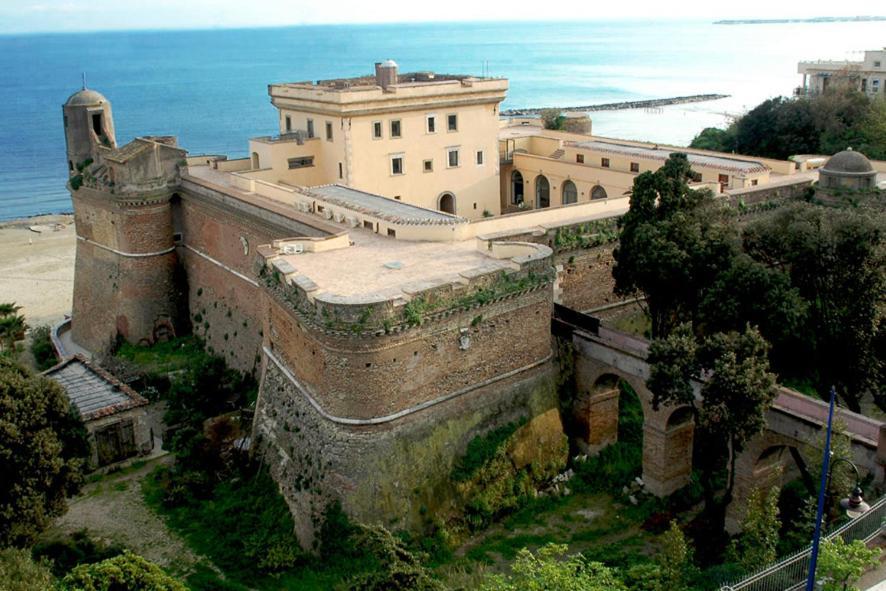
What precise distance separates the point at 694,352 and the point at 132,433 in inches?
612

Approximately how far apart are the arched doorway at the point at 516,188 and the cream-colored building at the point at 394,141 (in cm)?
334

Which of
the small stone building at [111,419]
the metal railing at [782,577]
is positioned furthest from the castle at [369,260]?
the metal railing at [782,577]

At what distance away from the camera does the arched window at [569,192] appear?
33625 mm

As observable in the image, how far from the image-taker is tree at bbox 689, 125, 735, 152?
1791 inches

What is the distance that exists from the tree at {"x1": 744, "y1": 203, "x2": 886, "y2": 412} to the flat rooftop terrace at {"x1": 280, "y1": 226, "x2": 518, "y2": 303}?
240 inches

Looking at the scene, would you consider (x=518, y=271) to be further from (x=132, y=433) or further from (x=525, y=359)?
(x=132, y=433)

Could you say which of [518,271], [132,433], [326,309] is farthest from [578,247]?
[132,433]

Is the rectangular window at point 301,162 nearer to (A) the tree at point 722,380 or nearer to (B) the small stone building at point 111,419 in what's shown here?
(B) the small stone building at point 111,419

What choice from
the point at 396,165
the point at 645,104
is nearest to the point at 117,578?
the point at 396,165

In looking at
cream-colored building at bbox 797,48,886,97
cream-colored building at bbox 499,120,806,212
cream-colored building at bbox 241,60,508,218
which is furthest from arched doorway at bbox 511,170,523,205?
cream-colored building at bbox 797,48,886,97

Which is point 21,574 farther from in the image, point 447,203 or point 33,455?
point 447,203

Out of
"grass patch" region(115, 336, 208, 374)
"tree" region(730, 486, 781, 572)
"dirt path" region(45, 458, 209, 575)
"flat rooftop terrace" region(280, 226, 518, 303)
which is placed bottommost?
"dirt path" region(45, 458, 209, 575)

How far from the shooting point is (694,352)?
647 inches

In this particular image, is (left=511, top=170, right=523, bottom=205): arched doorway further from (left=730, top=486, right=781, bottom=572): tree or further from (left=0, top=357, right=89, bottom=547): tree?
(left=730, top=486, right=781, bottom=572): tree
